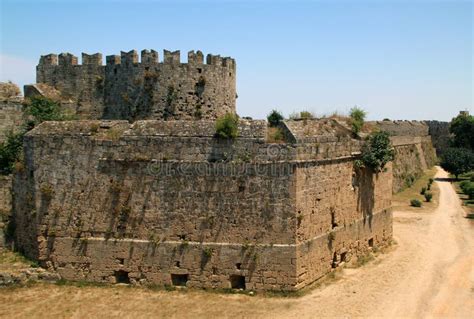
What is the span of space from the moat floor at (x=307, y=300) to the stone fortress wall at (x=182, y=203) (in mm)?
686

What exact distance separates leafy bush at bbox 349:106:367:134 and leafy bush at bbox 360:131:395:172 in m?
0.61

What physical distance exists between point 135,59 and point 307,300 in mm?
12853

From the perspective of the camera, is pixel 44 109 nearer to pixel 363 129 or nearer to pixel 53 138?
pixel 53 138

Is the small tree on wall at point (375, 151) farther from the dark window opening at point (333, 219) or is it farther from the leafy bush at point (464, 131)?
the leafy bush at point (464, 131)

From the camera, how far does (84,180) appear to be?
16.6 metres

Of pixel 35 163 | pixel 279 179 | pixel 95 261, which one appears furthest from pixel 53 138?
pixel 279 179

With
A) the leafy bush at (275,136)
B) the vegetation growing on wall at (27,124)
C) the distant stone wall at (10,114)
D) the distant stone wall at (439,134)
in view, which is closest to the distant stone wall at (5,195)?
the vegetation growing on wall at (27,124)

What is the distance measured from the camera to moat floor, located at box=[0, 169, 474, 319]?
14.4 m

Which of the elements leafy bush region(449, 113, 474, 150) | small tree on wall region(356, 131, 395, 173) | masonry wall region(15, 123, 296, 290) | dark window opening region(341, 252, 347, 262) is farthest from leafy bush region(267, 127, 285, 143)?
leafy bush region(449, 113, 474, 150)

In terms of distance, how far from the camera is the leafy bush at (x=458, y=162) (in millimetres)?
48438

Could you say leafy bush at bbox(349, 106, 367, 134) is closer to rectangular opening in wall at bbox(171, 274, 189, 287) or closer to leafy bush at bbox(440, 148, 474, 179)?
rectangular opening in wall at bbox(171, 274, 189, 287)

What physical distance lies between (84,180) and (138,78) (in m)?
6.78

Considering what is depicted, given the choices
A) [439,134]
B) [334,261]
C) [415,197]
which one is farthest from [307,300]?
[439,134]

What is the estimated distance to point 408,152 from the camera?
154 feet
